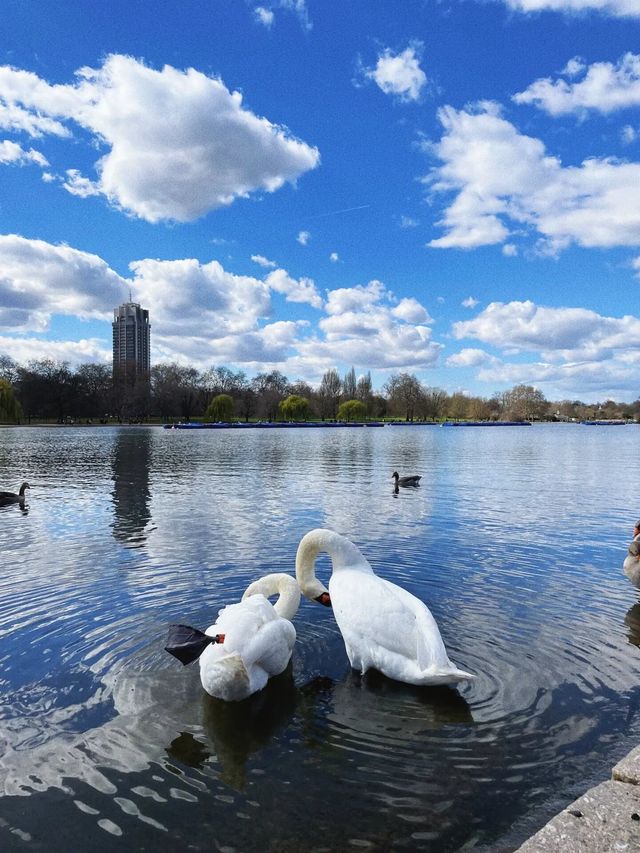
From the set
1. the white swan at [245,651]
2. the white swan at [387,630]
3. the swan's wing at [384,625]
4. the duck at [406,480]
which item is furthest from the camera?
the duck at [406,480]

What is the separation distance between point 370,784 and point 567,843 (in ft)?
5.57

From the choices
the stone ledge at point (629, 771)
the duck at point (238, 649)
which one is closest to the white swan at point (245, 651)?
the duck at point (238, 649)

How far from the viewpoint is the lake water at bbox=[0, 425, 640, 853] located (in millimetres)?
4340

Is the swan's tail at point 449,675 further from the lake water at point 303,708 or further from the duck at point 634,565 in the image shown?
the duck at point 634,565

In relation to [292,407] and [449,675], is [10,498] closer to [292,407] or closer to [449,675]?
[449,675]

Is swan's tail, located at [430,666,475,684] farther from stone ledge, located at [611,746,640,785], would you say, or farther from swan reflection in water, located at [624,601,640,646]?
swan reflection in water, located at [624,601,640,646]

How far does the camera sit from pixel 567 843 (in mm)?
3379

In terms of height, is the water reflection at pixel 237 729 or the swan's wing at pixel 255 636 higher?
the swan's wing at pixel 255 636

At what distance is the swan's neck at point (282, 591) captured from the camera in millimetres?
7184

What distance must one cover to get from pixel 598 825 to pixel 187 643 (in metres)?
3.67

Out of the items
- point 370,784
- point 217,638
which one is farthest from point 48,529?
point 370,784

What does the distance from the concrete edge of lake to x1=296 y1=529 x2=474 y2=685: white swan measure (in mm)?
1712

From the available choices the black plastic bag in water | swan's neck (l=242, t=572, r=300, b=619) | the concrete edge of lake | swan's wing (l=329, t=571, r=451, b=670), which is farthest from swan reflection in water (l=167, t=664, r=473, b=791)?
the concrete edge of lake

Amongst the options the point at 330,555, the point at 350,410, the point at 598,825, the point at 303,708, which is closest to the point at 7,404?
the point at 350,410
